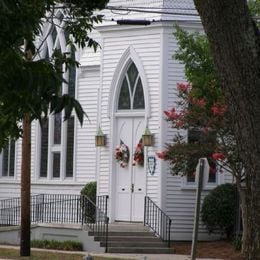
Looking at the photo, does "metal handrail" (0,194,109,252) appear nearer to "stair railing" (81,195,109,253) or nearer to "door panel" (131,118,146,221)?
"stair railing" (81,195,109,253)

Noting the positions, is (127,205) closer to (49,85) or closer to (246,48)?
(246,48)

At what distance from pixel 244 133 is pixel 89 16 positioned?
6355 mm

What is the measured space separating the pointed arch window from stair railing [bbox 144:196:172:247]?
308 cm

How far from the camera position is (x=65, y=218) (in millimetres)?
26812

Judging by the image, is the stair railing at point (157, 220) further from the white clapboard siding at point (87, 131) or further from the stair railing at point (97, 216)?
the white clapboard siding at point (87, 131)

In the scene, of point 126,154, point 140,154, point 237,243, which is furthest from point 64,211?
point 237,243

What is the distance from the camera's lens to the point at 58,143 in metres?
28.8

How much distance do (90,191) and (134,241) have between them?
400 cm

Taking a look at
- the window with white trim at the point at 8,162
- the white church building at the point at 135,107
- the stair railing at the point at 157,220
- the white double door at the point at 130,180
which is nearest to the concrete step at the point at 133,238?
the stair railing at the point at 157,220

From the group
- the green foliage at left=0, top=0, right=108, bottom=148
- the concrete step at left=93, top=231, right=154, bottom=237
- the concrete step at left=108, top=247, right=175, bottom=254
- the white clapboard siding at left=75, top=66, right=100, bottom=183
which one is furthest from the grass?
the green foliage at left=0, top=0, right=108, bottom=148

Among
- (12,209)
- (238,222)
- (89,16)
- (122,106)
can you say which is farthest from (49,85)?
(12,209)

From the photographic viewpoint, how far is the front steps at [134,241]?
874 inches

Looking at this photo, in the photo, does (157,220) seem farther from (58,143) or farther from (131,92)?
(58,143)

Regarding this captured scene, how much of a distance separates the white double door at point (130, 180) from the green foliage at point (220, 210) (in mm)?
2118
